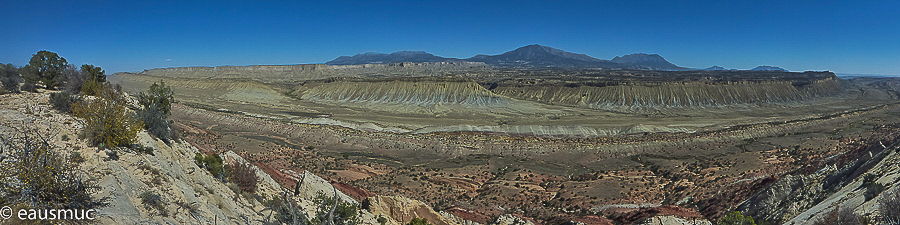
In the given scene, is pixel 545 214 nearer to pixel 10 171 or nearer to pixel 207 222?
pixel 207 222

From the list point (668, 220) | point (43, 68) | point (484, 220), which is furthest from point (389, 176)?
point (43, 68)

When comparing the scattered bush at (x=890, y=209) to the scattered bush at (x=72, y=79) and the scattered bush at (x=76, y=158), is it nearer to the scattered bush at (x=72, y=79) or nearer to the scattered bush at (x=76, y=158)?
the scattered bush at (x=76, y=158)

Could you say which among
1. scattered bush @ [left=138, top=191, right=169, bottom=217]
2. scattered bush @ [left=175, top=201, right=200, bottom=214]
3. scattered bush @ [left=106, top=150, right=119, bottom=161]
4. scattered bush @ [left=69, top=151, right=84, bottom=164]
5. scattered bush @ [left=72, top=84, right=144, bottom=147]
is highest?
scattered bush @ [left=72, top=84, right=144, bottom=147]

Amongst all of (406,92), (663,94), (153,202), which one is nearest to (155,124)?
(153,202)

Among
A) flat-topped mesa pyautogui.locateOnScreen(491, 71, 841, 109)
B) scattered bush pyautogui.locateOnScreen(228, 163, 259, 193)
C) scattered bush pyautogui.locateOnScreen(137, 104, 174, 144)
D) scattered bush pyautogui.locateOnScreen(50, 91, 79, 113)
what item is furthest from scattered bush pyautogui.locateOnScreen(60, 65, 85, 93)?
flat-topped mesa pyautogui.locateOnScreen(491, 71, 841, 109)

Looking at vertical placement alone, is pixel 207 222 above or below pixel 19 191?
below

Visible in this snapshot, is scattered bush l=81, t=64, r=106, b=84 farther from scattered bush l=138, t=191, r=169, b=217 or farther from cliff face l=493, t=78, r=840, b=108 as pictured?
cliff face l=493, t=78, r=840, b=108
